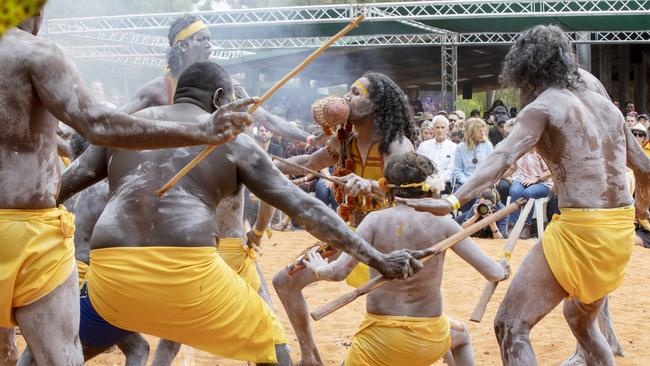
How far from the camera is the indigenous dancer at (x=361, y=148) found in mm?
5410

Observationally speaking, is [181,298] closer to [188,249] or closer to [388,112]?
[188,249]

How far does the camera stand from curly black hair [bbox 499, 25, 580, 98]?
4.55m

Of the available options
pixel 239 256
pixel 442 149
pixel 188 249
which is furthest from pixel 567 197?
pixel 442 149

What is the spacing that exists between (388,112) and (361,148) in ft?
0.94

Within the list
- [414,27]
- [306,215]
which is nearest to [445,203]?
[306,215]

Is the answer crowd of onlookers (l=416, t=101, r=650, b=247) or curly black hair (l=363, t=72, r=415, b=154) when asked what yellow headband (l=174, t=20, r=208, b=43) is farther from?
crowd of onlookers (l=416, t=101, r=650, b=247)

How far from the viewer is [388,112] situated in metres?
5.46

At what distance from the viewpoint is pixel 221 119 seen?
9.12 feet

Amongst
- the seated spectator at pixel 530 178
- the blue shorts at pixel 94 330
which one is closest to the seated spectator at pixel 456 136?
the seated spectator at pixel 530 178

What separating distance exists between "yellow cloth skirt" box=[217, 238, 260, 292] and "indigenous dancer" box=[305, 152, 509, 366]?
725mm

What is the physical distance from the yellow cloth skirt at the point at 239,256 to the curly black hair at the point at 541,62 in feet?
5.71

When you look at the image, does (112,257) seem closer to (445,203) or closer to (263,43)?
(445,203)

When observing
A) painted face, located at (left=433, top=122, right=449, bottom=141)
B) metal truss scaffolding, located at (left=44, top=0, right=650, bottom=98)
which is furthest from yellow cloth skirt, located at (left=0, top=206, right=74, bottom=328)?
metal truss scaffolding, located at (left=44, top=0, right=650, bottom=98)

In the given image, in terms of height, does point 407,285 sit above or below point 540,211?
above
